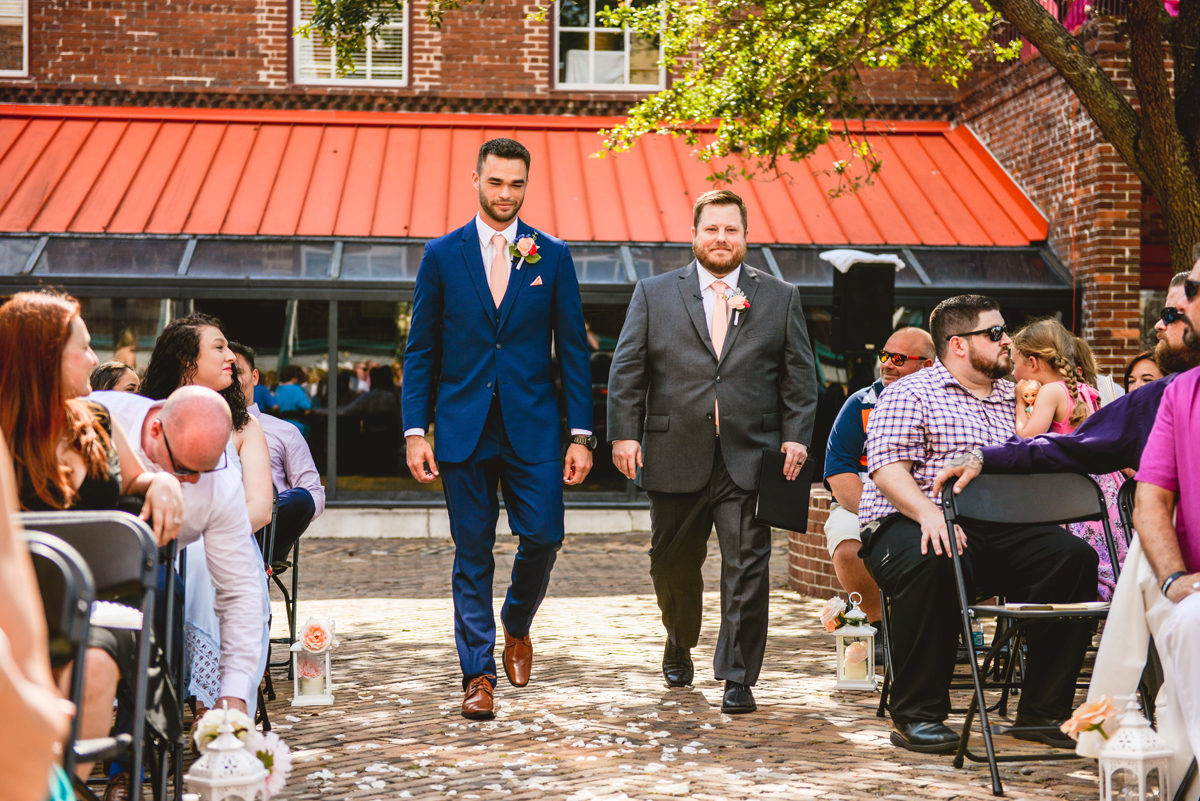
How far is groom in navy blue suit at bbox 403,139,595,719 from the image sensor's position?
4.93m

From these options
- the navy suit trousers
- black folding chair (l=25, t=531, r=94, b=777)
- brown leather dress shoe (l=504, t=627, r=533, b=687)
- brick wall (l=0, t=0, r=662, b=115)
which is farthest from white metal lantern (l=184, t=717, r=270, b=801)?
brick wall (l=0, t=0, r=662, b=115)

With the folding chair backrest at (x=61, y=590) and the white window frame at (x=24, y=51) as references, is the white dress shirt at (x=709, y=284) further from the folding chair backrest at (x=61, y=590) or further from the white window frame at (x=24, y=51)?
the white window frame at (x=24, y=51)

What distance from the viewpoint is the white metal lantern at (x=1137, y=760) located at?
10.5ft

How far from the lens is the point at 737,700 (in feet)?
16.0

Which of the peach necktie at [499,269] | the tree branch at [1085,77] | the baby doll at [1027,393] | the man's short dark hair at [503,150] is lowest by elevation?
the baby doll at [1027,393]

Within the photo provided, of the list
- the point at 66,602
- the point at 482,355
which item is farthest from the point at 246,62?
the point at 66,602

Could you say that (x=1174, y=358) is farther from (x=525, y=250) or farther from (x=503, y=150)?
(x=503, y=150)

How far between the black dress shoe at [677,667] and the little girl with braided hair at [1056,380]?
6.54 feet

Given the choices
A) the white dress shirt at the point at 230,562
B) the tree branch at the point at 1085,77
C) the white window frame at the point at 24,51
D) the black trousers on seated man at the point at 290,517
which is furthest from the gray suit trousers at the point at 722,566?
the white window frame at the point at 24,51

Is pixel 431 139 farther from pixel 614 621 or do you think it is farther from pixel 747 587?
pixel 747 587

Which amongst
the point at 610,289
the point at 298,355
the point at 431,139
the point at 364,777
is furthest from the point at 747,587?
the point at 431,139

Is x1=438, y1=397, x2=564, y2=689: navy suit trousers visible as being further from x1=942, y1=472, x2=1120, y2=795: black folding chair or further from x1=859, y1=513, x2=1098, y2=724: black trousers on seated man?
x1=942, y1=472, x2=1120, y2=795: black folding chair

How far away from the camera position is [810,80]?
967cm

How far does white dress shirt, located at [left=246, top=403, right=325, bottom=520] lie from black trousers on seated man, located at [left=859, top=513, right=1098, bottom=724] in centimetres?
296
